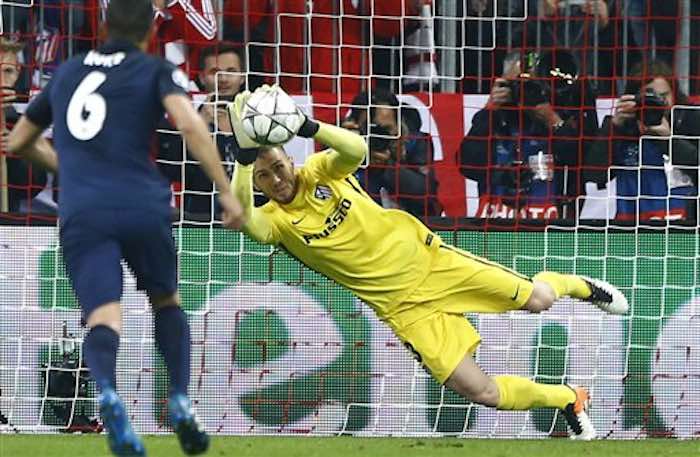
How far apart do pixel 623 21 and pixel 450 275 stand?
2.53 meters

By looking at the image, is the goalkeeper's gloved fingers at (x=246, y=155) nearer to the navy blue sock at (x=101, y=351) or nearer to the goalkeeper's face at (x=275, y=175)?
the goalkeeper's face at (x=275, y=175)

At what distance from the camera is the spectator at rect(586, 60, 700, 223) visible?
37.3 ft

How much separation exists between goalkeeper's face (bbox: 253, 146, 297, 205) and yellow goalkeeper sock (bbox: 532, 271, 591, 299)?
1.59 metres

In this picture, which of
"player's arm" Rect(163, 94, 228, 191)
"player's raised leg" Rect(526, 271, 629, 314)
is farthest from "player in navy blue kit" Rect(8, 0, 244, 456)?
"player's raised leg" Rect(526, 271, 629, 314)

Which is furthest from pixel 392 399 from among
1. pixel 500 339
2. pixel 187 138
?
pixel 187 138

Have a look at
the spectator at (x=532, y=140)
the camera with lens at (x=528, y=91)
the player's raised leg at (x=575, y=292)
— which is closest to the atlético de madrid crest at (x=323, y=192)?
the player's raised leg at (x=575, y=292)

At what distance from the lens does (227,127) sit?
11.3 metres

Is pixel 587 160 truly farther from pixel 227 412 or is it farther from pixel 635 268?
pixel 227 412

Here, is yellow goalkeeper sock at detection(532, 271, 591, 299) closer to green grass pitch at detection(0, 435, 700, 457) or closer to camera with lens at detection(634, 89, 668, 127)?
green grass pitch at detection(0, 435, 700, 457)

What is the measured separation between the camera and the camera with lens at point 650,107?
11.4 metres

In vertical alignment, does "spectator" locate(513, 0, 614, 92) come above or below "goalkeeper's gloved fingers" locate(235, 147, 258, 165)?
above

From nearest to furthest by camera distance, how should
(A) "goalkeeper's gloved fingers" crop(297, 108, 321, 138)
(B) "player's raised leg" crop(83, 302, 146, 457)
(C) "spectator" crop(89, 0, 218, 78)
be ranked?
(B) "player's raised leg" crop(83, 302, 146, 457), (A) "goalkeeper's gloved fingers" crop(297, 108, 321, 138), (C) "spectator" crop(89, 0, 218, 78)

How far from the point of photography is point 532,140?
11.5 meters

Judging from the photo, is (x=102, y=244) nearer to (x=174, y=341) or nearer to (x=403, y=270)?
(x=174, y=341)
